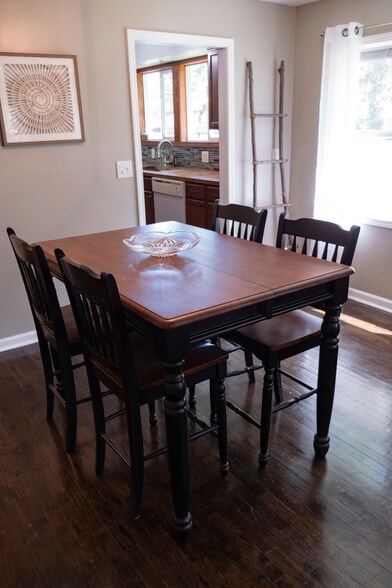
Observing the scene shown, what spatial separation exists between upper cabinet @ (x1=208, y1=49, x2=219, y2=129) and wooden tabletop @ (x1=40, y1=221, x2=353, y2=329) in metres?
3.03

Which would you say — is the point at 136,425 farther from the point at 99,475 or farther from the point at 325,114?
the point at 325,114

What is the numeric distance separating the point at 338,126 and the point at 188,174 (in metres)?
2.06

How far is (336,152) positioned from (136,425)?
9.78ft

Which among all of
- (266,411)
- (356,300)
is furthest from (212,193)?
(266,411)

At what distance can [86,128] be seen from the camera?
3193mm

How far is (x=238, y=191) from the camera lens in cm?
413

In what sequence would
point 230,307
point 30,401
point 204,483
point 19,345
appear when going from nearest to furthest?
1. point 230,307
2. point 204,483
3. point 30,401
4. point 19,345

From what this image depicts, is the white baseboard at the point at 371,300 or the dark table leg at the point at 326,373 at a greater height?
the dark table leg at the point at 326,373

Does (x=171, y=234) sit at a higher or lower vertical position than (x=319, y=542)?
higher

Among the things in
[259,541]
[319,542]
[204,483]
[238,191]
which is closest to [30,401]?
[204,483]

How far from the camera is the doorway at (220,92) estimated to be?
3.26m

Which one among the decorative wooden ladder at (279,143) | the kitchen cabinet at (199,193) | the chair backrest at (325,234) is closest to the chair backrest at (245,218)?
the chair backrest at (325,234)

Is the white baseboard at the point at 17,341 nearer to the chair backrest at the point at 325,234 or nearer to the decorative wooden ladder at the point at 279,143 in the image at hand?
the chair backrest at the point at 325,234

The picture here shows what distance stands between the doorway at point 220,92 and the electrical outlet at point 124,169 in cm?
5
